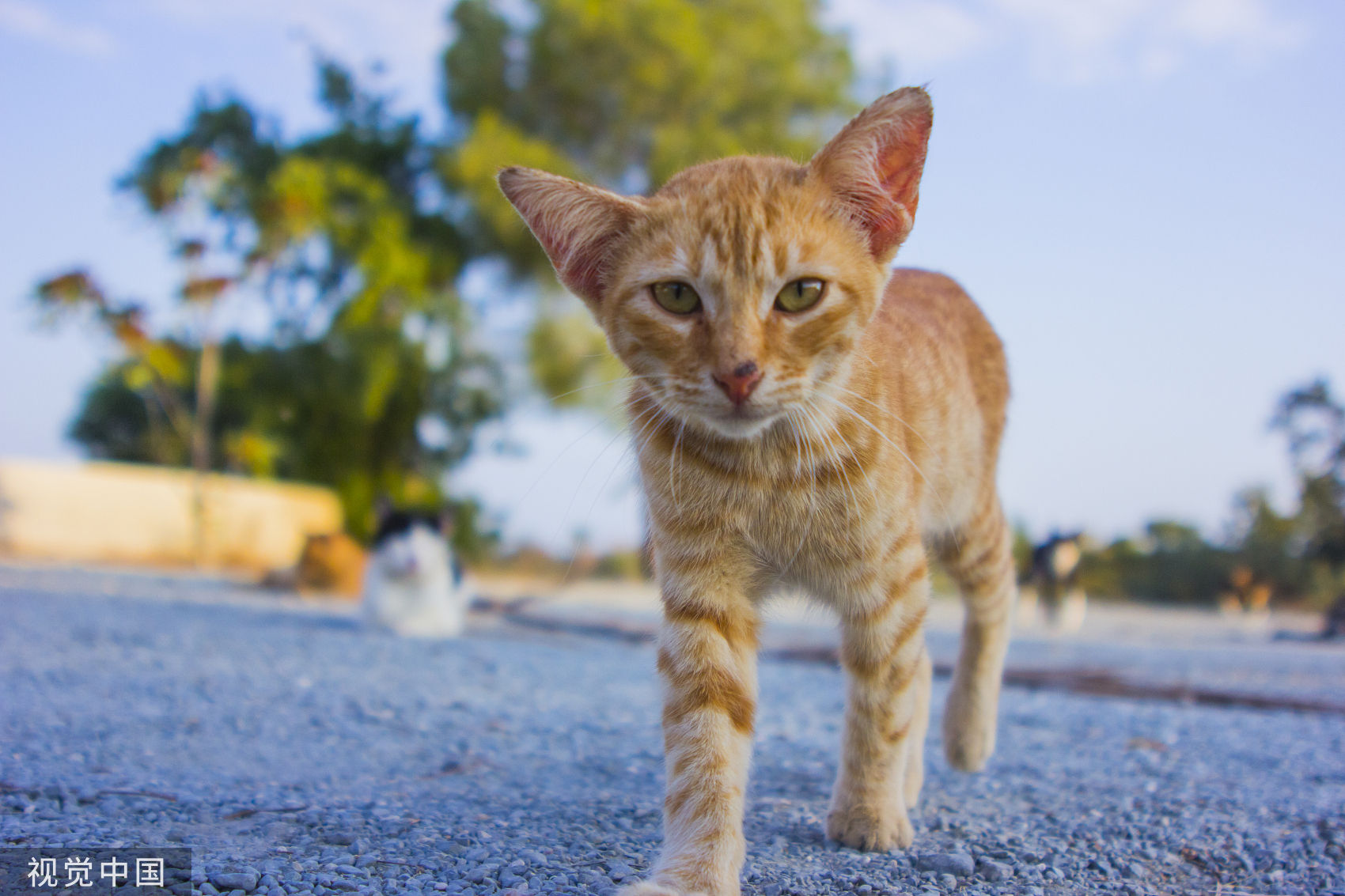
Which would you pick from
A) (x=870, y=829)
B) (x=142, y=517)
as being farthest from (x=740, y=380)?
(x=142, y=517)

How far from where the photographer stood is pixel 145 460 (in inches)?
797

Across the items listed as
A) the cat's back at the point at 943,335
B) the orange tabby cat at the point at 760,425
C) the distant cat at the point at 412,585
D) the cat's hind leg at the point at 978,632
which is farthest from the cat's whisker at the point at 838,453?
the distant cat at the point at 412,585

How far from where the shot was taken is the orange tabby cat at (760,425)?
2.05m

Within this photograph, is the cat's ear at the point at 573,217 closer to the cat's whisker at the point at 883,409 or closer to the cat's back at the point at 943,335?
the cat's whisker at the point at 883,409

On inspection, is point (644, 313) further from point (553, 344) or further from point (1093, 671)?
point (553, 344)

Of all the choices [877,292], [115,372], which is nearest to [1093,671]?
[877,292]

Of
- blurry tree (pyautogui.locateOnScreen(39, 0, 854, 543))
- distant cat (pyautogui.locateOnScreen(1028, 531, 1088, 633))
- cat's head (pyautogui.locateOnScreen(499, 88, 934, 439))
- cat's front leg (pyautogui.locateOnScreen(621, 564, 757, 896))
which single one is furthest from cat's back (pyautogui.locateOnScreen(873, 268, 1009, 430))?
blurry tree (pyautogui.locateOnScreen(39, 0, 854, 543))

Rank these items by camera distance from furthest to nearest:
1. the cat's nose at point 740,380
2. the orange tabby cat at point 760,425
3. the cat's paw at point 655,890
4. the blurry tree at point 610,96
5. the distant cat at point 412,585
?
the blurry tree at point 610,96 → the distant cat at point 412,585 → the orange tabby cat at point 760,425 → the cat's nose at point 740,380 → the cat's paw at point 655,890

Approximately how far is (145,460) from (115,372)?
7.88 feet

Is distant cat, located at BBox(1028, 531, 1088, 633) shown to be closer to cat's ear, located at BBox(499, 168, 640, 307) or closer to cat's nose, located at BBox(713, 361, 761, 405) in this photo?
cat's ear, located at BBox(499, 168, 640, 307)

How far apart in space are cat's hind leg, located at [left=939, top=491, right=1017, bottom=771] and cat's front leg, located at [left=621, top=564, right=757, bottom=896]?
1.06m

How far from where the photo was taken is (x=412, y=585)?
→ 22.4 ft

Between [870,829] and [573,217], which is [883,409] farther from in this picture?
[870,829]

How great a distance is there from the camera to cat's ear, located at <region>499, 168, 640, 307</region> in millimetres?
2252
